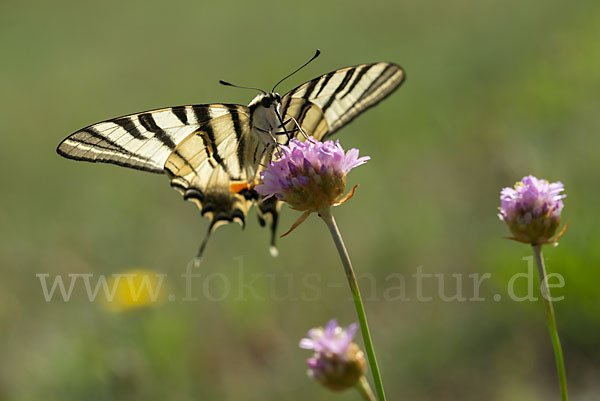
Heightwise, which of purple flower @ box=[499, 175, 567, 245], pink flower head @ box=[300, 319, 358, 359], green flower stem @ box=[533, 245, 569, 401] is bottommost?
pink flower head @ box=[300, 319, 358, 359]

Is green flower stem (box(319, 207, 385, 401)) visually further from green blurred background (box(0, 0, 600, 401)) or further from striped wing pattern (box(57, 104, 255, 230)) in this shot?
green blurred background (box(0, 0, 600, 401))

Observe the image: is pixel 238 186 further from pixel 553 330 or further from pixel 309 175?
pixel 553 330

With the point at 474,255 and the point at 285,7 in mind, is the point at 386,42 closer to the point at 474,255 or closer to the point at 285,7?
the point at 285,7

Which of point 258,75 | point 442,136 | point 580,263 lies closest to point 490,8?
point 258,75

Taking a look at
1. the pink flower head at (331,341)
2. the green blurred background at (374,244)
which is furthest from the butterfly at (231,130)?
the green blurred background at (374,244)

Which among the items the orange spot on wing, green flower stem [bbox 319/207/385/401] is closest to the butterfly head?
the orange spot on wing

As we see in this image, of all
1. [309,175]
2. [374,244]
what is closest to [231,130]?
[309,175]
